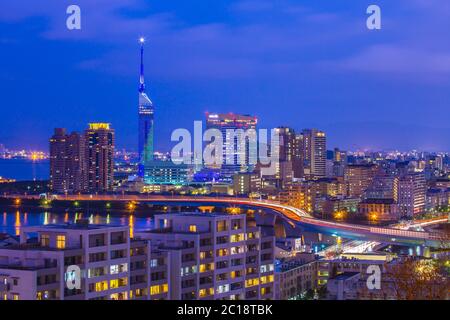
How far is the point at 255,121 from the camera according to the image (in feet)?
110

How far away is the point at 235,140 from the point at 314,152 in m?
3.33

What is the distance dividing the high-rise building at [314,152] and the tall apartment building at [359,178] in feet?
13.5

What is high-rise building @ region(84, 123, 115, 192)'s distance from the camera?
28578mm

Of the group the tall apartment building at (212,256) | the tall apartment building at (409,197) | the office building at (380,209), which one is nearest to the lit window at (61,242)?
the tall apartment building at (212,256)

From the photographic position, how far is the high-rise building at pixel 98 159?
2858 centimetres

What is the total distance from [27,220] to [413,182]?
9946 millimetres

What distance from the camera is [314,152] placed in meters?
32.6

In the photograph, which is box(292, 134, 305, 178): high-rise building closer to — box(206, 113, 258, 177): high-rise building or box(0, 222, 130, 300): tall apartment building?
box(206, 113, 258, 177): high-rise building

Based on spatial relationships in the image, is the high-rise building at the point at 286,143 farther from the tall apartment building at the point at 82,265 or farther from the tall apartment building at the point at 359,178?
the tall apartment building at the point at 82,265

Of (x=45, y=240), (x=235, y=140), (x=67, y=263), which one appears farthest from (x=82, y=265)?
(x=235, y=140)
